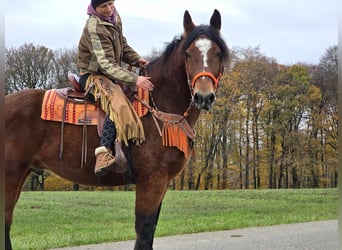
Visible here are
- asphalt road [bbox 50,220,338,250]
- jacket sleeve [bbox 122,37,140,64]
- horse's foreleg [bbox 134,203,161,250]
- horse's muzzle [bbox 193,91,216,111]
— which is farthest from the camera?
asphalt road [bbox 50,220,338,250]

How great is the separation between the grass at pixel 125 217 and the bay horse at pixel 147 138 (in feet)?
9.61

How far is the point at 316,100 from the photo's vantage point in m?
25.7

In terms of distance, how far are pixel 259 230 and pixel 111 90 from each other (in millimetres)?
5120

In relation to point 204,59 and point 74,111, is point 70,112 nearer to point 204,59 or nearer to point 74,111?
point 74,111

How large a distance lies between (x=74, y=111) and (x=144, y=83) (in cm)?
73

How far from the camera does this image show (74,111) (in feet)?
12.9

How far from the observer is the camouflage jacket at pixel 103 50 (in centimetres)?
363

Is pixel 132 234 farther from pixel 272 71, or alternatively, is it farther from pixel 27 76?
pixel 272 71

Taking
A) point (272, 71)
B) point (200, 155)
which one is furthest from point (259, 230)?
point (272, 71)

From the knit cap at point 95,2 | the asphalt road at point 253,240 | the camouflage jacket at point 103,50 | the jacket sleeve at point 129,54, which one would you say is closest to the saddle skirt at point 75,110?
the camouflage jacket at point 103,50

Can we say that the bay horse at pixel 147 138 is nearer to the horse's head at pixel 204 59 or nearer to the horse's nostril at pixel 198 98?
the horse's head at pixel 204 59

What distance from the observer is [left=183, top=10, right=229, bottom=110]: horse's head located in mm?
3336

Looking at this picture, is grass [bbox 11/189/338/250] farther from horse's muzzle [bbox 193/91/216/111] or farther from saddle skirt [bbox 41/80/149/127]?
horse's muzzle [bbox 193/91/216/111]

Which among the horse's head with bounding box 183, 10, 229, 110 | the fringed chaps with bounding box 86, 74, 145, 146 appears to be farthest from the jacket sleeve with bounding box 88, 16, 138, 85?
the horse's head with bounding box 183, 10, 229, 110
